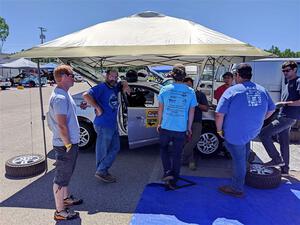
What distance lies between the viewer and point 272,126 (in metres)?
4.70

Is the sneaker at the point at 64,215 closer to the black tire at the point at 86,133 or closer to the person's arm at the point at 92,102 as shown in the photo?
the person's arm at the point at 92,102

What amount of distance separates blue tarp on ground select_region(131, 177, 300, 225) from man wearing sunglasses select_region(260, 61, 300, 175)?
1.95ft

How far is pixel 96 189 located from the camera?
4180mm

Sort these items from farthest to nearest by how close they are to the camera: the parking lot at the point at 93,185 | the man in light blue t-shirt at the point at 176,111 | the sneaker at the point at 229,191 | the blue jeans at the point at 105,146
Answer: the blue jeans at the point at 105,146
the sneaker at the point at 229,191
the man in light blue t-shirt at the point at 176,111
the parking lot at the point at 93,185

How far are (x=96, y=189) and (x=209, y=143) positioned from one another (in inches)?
98.8

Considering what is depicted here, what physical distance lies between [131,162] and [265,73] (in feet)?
23.1

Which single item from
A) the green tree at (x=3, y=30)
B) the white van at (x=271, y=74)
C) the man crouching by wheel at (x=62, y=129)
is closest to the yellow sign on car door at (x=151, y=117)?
the man crouching by wheel at (x=62, y=129)

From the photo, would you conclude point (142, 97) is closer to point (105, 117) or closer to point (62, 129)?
point (105, 117)

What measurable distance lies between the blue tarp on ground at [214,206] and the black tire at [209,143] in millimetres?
1215

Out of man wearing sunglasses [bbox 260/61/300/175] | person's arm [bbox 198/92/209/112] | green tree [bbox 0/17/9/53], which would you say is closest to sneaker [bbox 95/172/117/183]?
person's arm [bbox 198/92/209/112]

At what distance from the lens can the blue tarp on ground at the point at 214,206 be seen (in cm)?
335

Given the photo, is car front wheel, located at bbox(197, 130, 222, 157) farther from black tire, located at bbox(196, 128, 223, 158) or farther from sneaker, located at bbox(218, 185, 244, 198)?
sneaker, located at bbox(218, 185, 244, 198)

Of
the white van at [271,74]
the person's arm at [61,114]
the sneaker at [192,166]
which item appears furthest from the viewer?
the white van at [271,74]

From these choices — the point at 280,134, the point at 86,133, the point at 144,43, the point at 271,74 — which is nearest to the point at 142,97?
the point at 86,133
